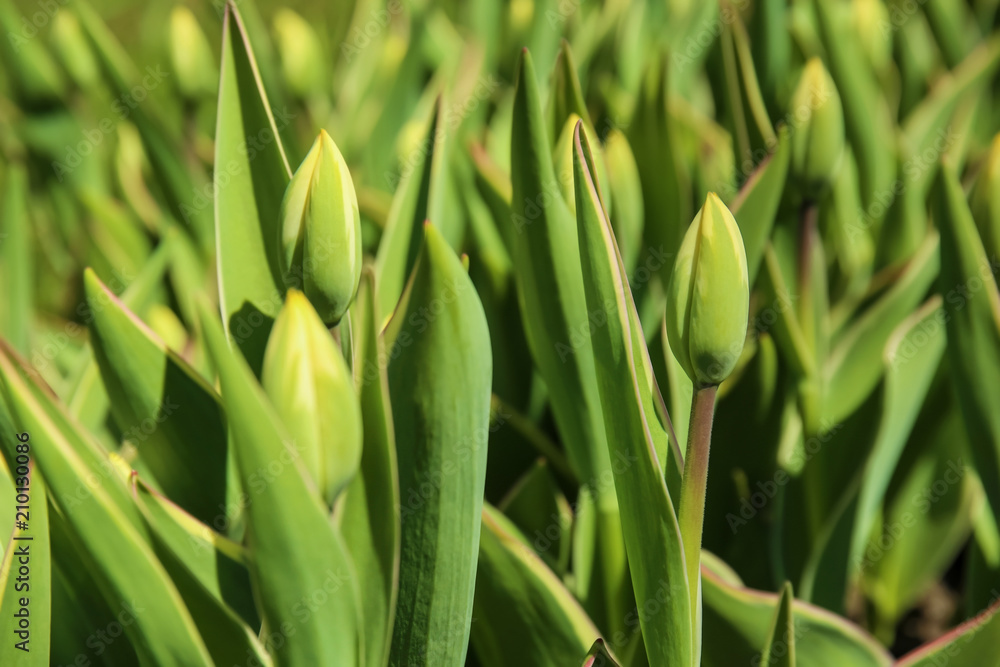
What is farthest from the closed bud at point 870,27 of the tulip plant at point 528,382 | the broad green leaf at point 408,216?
the broad green leaf at point 408,216

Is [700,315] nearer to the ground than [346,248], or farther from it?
nearer to the ground

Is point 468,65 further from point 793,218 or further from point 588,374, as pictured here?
point 588,374

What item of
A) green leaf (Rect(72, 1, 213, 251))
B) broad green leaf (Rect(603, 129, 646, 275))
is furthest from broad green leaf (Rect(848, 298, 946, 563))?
green leaf (Rect(72, 1, 213, 251))

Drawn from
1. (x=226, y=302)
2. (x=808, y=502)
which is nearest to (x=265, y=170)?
(x=226, y=302)

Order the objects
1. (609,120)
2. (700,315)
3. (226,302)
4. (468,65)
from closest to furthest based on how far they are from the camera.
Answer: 1. (700,315)
2. (226,302)
3. (609,120)
4. (468,65)

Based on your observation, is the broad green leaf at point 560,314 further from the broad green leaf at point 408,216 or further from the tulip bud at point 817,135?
the tulip bud at point 817,135

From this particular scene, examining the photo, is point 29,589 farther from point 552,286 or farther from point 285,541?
point 552,286

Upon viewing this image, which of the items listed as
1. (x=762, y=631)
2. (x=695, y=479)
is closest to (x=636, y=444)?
(x=695, y=479)
